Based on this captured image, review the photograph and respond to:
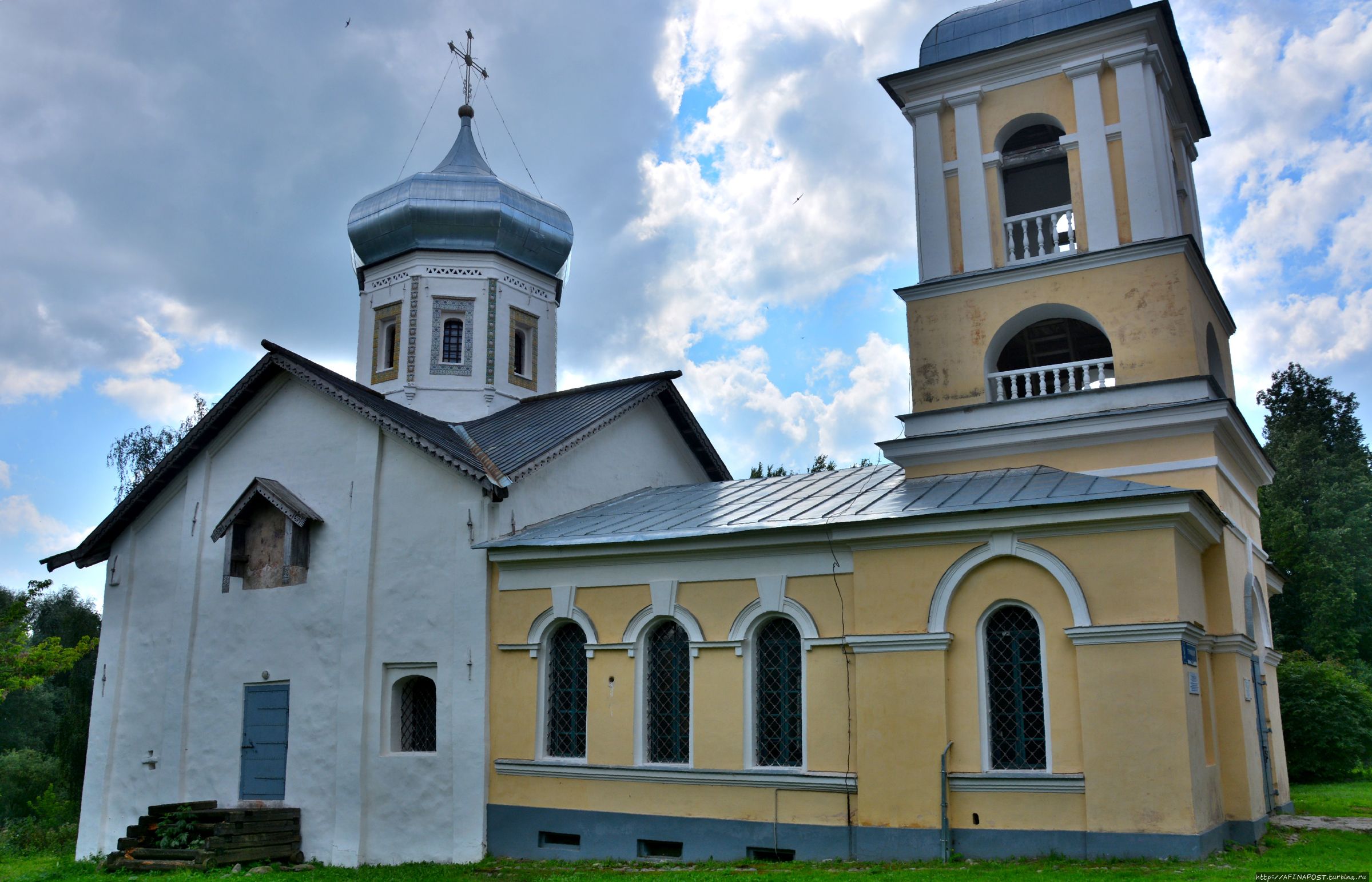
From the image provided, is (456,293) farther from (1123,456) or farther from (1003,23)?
(1123,456)

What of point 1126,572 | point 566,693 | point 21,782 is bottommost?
point 21,782

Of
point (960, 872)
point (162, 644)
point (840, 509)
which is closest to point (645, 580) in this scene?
point (840, 509)

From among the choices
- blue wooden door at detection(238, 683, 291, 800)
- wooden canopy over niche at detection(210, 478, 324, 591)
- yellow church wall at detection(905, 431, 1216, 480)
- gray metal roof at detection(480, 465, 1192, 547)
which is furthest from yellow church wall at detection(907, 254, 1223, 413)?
blue wooden door at detection(238, 683, 291, 800)

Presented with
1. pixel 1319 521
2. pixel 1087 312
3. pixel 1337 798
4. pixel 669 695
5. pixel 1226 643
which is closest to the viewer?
pixel 1226 643

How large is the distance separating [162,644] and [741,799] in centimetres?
1055

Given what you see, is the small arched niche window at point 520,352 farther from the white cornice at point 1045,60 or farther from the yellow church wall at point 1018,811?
the yellow church wall at point 1018,811

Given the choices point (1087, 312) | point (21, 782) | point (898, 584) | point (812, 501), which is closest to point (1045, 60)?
point (1087, 312)

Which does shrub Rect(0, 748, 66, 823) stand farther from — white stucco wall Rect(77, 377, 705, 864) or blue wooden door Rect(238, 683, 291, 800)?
blue wooden door Rect(238, 683, 291, 800)

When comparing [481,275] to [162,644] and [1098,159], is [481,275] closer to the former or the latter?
[162,644]

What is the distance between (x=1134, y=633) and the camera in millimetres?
10820

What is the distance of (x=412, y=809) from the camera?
14.6 m

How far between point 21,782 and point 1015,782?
3394 cm

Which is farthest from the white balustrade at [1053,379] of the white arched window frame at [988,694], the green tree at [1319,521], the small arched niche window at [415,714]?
the green tree at [1319,521]

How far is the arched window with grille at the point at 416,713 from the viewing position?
1534cm
